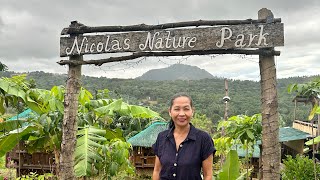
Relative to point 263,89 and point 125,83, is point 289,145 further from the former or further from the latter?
point 125,83

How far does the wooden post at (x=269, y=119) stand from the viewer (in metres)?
3.87

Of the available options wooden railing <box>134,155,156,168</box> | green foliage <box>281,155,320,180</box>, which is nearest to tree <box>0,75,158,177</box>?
green foliage <box>281,155,320,180</box>

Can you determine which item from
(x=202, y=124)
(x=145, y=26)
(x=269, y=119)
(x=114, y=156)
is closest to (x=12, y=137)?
(x=114, y=156)

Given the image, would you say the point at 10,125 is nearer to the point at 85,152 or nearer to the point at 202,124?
the point at 85,152

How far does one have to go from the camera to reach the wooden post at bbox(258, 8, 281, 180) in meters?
3.87

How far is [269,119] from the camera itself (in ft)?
12.7

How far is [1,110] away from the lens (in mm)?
5406

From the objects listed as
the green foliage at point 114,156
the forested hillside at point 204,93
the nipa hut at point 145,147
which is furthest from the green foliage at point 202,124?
the green foliage at point 114,156

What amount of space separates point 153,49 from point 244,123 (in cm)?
169

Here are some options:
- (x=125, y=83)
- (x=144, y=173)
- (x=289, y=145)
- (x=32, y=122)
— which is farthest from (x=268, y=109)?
(x=125, y=83)

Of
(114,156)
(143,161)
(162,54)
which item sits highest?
(162,54)

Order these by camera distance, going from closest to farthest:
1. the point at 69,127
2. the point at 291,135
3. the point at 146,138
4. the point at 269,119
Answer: the point at 269,119, the point at 69,127, the point at 146,138, the point at 291,135

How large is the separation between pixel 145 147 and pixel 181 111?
12170mm

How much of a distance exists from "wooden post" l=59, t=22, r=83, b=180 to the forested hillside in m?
19.6
